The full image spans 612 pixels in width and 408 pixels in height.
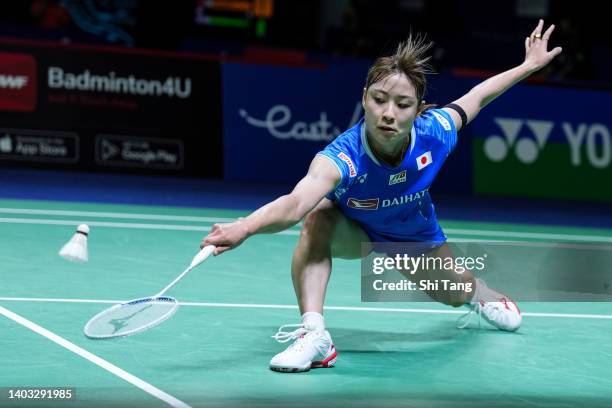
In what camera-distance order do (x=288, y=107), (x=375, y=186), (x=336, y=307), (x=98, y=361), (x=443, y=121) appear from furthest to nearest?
(x=288, y=107), (x=336, y=307), (x=443, y=121), (x=375, y=186), (x=98, y=361)

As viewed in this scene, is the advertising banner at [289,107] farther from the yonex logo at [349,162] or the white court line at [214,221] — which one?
the yonex logo at [349,162]

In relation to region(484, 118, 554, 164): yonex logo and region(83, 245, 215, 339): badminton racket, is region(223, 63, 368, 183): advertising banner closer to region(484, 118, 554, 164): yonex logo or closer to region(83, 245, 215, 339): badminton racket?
region(484, 118, 554, 164): yonex logo

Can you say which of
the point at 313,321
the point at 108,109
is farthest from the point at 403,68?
the point at 108,109

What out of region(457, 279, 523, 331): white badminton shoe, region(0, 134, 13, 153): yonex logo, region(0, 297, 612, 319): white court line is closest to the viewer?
region(457, 279, 523, 331): white badminton shoe

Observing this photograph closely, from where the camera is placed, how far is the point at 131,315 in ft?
14.1

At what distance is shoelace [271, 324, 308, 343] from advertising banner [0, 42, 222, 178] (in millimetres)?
5636

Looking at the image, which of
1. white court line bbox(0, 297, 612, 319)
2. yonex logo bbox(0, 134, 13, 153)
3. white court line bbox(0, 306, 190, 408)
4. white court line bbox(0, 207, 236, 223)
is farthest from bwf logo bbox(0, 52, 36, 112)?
white court line bbox(0, 306, 190, 408)

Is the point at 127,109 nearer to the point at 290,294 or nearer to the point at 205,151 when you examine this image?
the point at 205,151

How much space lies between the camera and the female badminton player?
177 inches

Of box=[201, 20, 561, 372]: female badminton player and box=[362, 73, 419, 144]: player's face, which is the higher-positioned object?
box=[362, 73, 419, 144]: player's face

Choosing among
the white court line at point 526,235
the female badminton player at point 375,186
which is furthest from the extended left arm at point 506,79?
the white court line at point 526,235

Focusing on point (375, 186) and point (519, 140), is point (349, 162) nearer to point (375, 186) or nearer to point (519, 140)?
point (375, 186)

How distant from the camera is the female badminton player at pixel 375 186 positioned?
14.7 feet

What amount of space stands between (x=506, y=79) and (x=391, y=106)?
92 cm
